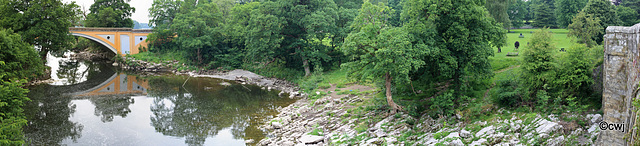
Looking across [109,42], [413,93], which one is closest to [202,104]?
[413,93]

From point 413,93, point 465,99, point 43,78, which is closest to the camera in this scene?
point 465,99

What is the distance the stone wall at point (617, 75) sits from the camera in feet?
46.7

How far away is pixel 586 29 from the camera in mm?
29844

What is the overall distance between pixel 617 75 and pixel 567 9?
1305 inches

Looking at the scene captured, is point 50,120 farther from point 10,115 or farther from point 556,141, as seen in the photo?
point 556,141

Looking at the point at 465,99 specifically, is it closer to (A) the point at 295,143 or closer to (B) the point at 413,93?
(B) the point at 413,93

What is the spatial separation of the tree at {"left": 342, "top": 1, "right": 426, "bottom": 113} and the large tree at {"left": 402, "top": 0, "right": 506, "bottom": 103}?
33.4 inches

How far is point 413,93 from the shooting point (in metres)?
24.6

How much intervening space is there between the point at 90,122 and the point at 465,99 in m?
21.2

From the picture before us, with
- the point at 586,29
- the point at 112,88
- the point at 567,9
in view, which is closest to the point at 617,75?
the point at 586,29

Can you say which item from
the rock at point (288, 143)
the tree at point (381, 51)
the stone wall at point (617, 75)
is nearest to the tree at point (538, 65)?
the stone wall at point (617, 75)

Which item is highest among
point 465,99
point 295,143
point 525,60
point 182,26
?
point 182,26

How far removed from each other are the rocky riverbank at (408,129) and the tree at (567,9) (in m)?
28.4

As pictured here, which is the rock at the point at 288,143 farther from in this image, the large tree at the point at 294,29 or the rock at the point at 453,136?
the large tree at the point at 294,29
